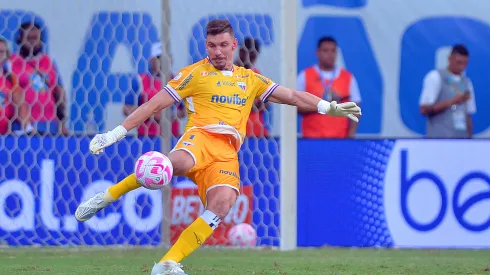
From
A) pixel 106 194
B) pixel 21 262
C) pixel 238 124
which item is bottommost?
pixel 21 262

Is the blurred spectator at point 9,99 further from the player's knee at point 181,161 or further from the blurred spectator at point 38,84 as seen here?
the player's knee at point 181,161

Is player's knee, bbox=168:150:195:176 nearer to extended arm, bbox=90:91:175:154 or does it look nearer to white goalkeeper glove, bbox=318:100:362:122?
extended arm, bbox=90:91:175:154

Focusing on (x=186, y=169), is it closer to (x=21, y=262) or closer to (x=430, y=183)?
(x=21, y=262)

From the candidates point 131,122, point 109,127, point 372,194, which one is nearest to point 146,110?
point 131,122

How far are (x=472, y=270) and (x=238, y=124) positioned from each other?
2173 mm

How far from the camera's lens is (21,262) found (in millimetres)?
8570

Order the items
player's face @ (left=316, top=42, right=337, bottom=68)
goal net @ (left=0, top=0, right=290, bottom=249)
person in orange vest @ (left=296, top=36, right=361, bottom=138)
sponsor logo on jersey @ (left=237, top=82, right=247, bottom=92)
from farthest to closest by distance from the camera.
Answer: player's face @ (left=316, top=42, right=337, bottom=68), person in orange vest @ (left=296, top=36, right=361, bottom=138), goal net @ (left=0, top=0, right=290, bottom=249), sponsor logo on jersey @ (left=237, top=82, right=247, bottom=92)

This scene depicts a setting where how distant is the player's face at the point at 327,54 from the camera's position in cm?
1148

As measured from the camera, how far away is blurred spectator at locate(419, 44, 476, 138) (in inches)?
455

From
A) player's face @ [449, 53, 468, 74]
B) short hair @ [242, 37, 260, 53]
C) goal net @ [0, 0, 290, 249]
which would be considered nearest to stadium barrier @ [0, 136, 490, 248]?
goal net @ [0, 0, 290, 249]

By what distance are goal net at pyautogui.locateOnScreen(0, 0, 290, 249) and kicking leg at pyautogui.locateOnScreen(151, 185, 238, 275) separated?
2.89 meters

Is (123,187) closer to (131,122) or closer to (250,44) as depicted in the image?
(131,122)

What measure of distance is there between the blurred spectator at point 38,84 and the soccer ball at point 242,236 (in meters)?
1.89

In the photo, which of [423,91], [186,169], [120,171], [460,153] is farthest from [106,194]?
[423,91]
